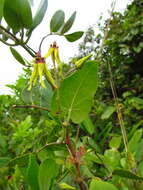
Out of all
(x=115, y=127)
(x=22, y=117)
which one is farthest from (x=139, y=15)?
(x=22, y=117)

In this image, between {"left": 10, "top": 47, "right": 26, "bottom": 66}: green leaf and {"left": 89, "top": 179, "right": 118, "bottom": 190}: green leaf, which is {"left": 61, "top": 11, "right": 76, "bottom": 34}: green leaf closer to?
Answer: {"left": 10, "top": 47, "right": 26, "bottom": 66}: green leaf

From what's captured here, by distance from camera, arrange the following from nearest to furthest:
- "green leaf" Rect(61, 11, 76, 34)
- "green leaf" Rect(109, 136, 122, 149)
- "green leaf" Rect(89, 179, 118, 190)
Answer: "green leaf" Rect(89, 179, 118, 190) → "green leaf" Rect(61, 11, 76, 34) → "green leaf" Rect(109, 136, 122, 149)

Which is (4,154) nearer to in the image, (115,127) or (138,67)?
(115,127)

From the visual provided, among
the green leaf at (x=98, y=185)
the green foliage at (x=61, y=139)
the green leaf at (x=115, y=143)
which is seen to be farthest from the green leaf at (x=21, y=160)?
the green leaf at (x=115, y=143)

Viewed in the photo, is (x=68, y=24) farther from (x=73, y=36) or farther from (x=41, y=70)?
(x=41, y=70)

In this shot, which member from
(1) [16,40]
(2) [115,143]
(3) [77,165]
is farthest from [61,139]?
(2) [115,143]

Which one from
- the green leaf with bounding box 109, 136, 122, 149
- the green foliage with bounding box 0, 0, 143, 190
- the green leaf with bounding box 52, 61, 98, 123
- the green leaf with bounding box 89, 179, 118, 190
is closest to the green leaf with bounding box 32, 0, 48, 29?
the green foliage with bounding box 0, 0, 143, 190
